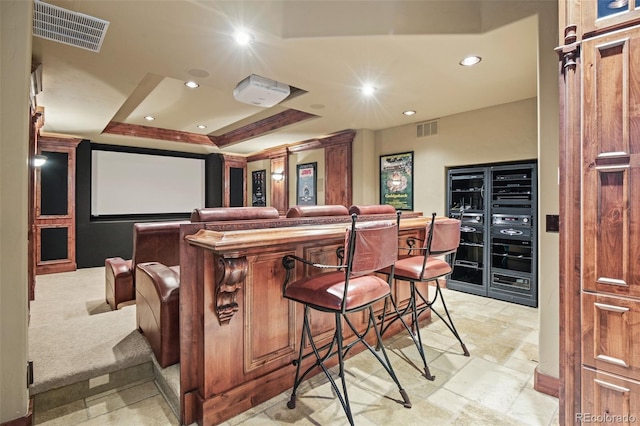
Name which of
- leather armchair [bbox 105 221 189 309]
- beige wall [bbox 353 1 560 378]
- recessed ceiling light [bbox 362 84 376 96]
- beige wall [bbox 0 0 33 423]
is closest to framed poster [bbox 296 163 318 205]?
beige wall [bbox 353 1 560 378]

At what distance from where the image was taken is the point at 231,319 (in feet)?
5.95

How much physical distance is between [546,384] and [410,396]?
896 millimetres

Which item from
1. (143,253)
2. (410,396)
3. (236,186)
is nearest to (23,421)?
(143,253)

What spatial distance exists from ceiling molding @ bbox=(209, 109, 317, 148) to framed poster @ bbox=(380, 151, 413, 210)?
1.55m

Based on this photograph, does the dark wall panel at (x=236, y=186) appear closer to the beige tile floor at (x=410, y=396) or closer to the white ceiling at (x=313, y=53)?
the white ceiling at (x=313, y=53)

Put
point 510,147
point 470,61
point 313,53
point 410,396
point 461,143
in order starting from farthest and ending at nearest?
point 461,143, point 510,147, point 470,61, point 313,53, point 410,396

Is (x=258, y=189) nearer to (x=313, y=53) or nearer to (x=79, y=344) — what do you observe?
(x=313, y=53)

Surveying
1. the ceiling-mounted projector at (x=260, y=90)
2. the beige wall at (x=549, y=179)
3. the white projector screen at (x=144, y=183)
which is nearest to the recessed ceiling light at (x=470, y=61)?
the beige wall at (x=549, y=179)

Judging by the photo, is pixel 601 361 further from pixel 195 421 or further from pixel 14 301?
pixel 14 301

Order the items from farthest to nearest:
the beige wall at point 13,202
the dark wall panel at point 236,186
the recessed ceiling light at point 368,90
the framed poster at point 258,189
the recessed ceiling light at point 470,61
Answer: the dark wall panel at point 236,186
the framed poster at point 258,189
the recessed ceiling light at point 368,90
the recessed ceiling light at point 470,61
the beige wall at point 13,202

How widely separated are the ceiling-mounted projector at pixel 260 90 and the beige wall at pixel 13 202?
183 centimetres

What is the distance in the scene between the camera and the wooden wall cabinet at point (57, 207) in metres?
5.50

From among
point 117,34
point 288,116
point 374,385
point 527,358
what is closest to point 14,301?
point 117,34

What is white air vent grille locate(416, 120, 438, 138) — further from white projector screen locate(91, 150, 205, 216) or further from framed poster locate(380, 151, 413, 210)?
white projector screen locate(91, 150, 205, 216)
